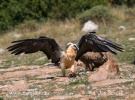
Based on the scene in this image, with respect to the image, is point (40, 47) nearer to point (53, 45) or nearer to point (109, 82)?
point (53, 45)

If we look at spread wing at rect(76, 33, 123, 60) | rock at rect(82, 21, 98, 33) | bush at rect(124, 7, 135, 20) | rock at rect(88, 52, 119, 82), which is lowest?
rock at rect(88, 52, 119, 82)

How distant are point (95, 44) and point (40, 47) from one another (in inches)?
61.0

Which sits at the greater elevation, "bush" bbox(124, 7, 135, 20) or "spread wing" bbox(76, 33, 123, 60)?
"bush" bbox(124, 7, 135, 20)

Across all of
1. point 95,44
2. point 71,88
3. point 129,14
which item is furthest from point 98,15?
point 71,88

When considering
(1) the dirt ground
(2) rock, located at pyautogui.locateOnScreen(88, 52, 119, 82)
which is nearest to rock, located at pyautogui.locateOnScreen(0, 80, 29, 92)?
(1) the dirt ground

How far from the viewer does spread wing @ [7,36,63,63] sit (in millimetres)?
12340

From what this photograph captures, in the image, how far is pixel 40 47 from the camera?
1277cm

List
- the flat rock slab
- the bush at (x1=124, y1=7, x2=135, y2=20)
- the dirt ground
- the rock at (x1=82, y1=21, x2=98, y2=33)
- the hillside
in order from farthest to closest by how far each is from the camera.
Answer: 1. the bush at (x1=124, y1=7, x2=135, y2=20)
2. the rock at (x1=82, y1=21, x2=98, y2=33)
3. the flat rock slab
4. the hillside
5. the dirt ground

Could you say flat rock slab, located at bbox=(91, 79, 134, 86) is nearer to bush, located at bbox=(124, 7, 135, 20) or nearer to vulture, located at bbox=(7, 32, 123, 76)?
vulture, located at bbox=(7, 32, 123, 76)

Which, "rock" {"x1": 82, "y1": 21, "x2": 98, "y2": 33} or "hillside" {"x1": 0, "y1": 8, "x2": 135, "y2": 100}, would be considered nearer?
"hillside" {"x1": 0, "y1": 8, "x2": 135, "y2": 100}

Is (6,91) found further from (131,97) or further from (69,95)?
(131,97)

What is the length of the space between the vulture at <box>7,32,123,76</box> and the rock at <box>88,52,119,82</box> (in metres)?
0.54

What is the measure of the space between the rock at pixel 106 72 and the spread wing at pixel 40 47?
106 cm

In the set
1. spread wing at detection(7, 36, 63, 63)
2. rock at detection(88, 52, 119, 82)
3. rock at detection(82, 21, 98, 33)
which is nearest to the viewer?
rock at detection(88, 52, 119, 82)
